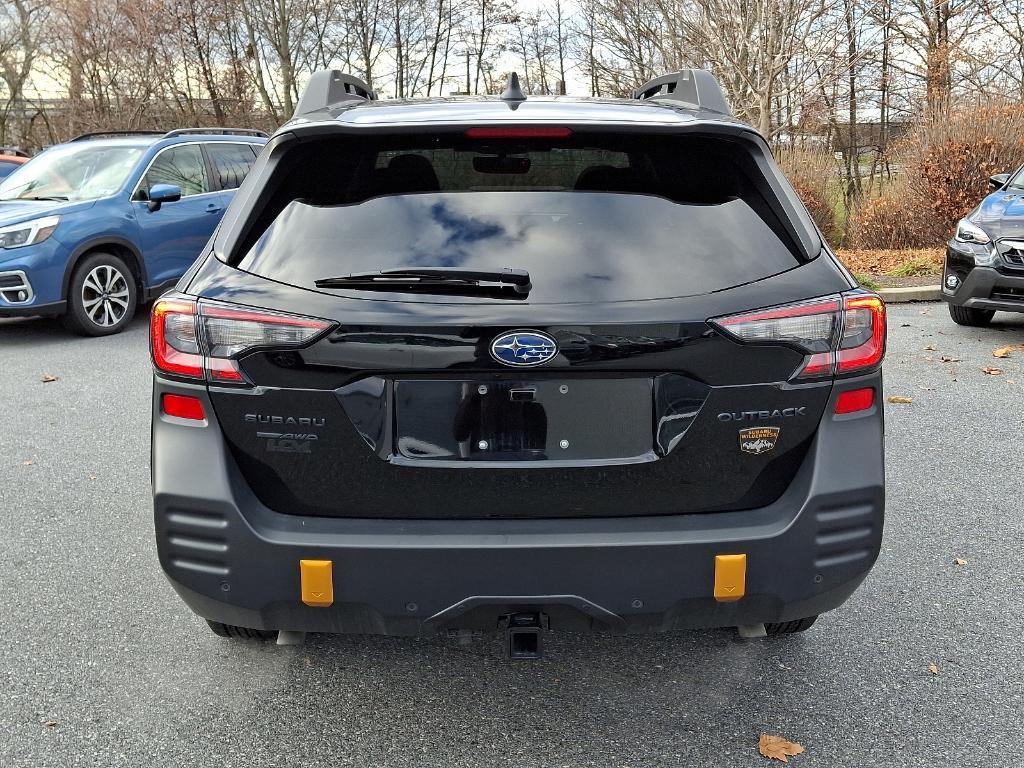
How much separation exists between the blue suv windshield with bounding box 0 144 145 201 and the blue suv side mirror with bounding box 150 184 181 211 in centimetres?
53

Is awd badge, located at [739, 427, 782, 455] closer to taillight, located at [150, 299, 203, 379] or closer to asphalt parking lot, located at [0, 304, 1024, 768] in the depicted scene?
asphalt parking lot, located at [0, 304, 1024, 768]

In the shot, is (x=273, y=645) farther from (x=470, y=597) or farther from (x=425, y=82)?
(x=425, y=82)

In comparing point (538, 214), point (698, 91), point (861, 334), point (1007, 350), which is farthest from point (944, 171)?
point (538, 214)

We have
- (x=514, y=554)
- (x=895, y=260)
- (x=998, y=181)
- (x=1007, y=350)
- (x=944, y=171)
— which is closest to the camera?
(x=514, y=554)

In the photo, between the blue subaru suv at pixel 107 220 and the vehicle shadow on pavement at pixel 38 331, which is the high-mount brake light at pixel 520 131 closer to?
the blue subaru suv at pixel 107 220

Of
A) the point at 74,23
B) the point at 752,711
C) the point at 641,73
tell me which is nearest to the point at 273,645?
the point at 752,711

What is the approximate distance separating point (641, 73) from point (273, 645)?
74.1ft

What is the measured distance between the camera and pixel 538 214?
7.72 ft

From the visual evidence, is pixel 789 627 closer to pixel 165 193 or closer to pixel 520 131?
pixel 520 131

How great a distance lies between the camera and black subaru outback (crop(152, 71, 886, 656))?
2.22 meters

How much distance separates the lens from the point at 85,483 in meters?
4.82

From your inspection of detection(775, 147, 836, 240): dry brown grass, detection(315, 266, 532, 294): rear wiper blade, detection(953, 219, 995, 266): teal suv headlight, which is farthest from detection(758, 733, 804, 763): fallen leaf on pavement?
detection(775, 147, 836, 240): dry brown grass

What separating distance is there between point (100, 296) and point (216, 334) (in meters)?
7.53

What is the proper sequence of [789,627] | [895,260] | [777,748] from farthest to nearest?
[895,260] → [789,627] → [777,748]
